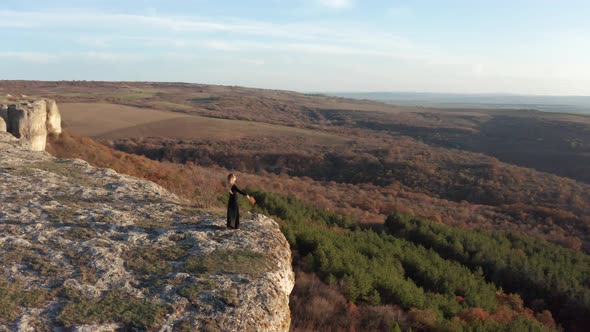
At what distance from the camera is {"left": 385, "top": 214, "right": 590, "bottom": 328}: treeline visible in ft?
43.2

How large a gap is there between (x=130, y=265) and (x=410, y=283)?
725 centimetres

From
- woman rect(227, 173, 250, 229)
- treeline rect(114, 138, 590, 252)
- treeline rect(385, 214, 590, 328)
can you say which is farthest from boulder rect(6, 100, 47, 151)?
treeline rect(114, 138, 590, 252)

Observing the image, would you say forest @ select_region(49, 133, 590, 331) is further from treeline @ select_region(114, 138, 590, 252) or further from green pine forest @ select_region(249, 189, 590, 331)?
treeline @ select_region(114, 138, 590, 252)

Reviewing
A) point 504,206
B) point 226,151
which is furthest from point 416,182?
point 226,151

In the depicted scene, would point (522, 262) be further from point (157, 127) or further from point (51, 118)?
point (157, 127)

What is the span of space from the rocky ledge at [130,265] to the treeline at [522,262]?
10.4 meters

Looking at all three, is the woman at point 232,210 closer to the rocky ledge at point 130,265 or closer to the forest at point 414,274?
the rocky ledge at point 130,265

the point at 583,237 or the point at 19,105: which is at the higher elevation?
the point at 19,105

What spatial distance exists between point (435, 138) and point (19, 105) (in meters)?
58.8

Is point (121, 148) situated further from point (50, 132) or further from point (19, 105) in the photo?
point (19, 105)

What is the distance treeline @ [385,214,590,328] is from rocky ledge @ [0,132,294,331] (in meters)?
10.4

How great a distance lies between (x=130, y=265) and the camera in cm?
561

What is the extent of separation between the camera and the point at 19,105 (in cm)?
1631

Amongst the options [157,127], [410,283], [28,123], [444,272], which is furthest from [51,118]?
[157,127]
